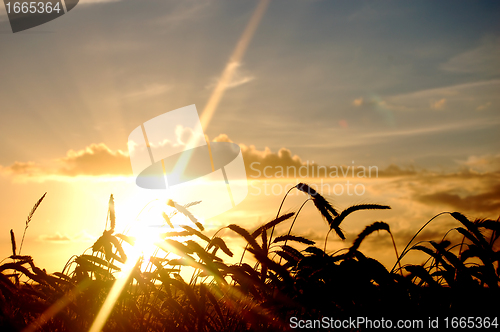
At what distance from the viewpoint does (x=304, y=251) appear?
4797mm

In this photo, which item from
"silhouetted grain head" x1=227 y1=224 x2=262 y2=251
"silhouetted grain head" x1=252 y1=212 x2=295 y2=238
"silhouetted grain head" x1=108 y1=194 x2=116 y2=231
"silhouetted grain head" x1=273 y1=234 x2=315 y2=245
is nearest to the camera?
"silhouetted grain head" x1=227 y1=224 x2=262 y2=251

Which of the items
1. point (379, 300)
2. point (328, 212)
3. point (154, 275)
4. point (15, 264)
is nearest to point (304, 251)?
point (328, 212)

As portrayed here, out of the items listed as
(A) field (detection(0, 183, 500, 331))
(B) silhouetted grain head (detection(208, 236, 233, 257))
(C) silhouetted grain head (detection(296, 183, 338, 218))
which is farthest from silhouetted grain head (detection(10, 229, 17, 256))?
(C) silhouetted grain head (detection(296, 183, 338, 218))

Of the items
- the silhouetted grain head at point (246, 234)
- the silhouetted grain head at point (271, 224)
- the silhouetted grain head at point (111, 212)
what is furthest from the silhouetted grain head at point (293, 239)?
the silhouetted grain head at point (111, 212)

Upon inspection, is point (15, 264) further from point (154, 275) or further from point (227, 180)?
point (227, 180)

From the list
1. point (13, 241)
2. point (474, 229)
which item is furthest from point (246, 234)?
point (13, 241)

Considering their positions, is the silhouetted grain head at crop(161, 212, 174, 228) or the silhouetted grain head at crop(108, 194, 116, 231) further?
the silhouetted grain head at crop(161, 212, 174, 228)

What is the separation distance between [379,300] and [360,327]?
381 millimetres

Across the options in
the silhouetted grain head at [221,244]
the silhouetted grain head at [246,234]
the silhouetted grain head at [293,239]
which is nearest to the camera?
the silhouetted grain head at [246,234]

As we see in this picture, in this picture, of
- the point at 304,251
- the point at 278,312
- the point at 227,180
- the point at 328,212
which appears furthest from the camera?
the point at 227,180

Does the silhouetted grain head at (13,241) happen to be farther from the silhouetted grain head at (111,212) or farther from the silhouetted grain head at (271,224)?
the silhouetted grain head at (271,224)

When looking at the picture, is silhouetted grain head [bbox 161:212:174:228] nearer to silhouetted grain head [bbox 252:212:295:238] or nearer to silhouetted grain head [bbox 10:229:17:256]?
silhouetted grain head [bbox 252:212:295:238]

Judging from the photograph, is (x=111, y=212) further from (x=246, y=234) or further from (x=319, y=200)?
(x=319, y=200)

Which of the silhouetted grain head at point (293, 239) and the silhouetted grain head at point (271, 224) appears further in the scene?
the silhouetted grain head at point (293, 239)
